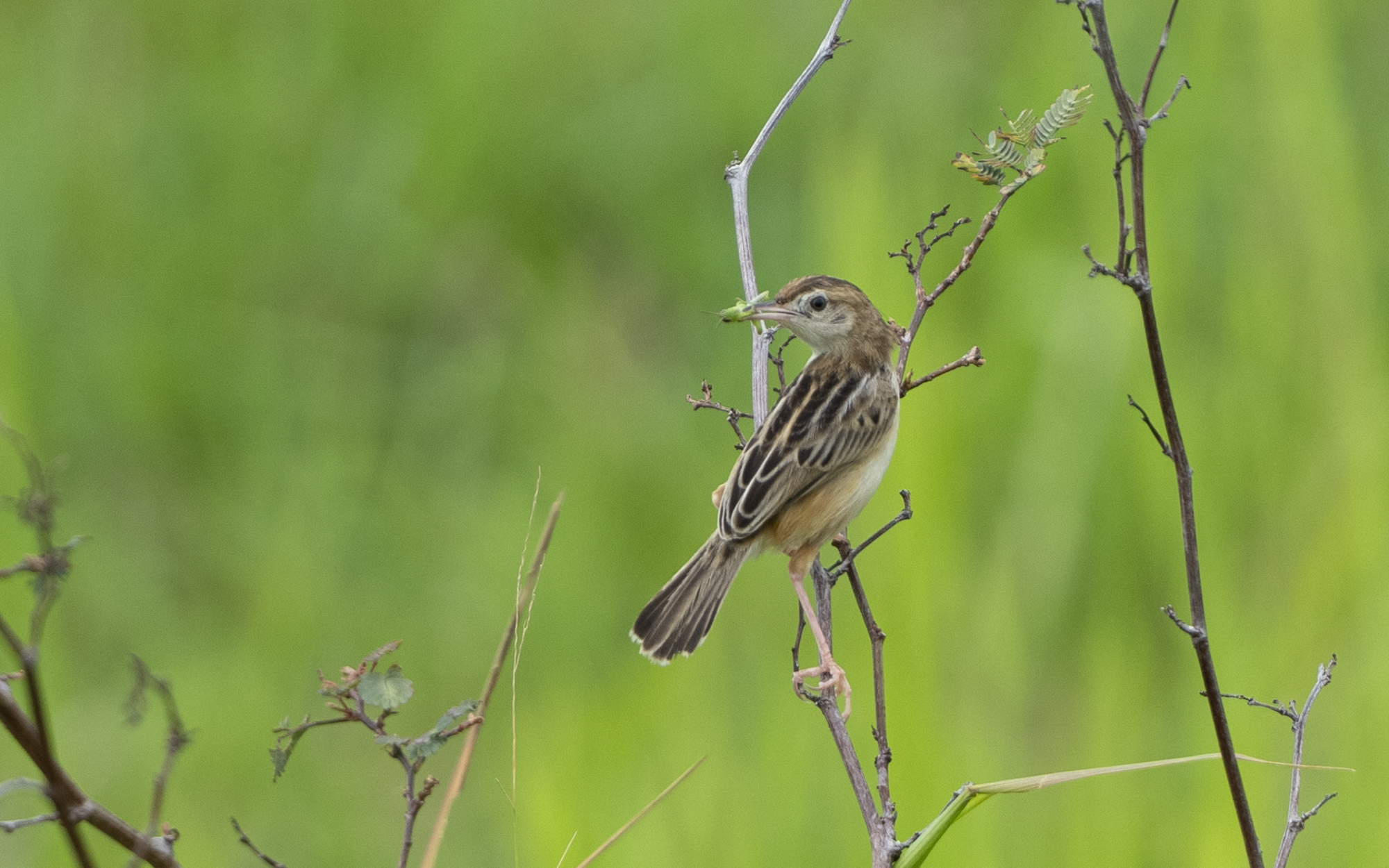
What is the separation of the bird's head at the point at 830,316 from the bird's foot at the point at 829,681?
0.93m

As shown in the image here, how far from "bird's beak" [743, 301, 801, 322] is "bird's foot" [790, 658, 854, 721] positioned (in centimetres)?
80

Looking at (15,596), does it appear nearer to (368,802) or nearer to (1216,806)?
(368,802)

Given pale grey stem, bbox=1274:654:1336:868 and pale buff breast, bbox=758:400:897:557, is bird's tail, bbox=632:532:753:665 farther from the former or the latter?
pale grey stem, bbox=1274:654:1336:868

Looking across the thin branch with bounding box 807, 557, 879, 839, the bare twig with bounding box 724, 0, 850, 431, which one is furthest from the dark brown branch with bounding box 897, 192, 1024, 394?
the thin branch with bounding box 807, 557, 879, 839

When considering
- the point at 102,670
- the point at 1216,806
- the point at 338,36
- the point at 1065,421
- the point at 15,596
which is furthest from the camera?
the point at 338,36

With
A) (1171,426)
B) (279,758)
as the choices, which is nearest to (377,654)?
(279,758)

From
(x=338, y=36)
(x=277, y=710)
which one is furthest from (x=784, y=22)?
(x=277, y=710)

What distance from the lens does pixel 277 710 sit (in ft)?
16.9

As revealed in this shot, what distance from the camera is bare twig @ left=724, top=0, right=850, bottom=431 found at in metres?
3.00

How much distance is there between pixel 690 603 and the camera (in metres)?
3.74

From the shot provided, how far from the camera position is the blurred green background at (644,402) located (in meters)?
4.16

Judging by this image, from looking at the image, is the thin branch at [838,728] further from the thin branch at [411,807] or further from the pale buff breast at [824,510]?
the thin branch at [411,807]

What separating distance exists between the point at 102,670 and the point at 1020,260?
382cm

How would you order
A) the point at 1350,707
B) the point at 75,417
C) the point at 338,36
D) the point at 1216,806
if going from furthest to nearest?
the point at 338,36 < the point at 75,417 < the point at 1350,707 < the point at 1216,806
